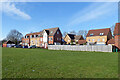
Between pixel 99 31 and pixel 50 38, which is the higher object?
pixel 99 31

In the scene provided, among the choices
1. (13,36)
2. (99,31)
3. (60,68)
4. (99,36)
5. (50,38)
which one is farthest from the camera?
(13,36)

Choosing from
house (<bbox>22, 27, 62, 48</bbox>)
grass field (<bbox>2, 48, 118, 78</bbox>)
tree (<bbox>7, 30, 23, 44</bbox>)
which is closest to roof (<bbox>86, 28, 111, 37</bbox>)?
house (<bbox>22, 27, 62, 48</bbox>)

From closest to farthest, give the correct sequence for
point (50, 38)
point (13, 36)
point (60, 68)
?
point (60, 68)
point (50, 38)
point (13, 36)

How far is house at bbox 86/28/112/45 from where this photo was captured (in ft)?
145

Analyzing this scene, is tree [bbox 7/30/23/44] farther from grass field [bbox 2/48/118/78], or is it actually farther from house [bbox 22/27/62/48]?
grass field [bbox 2/48/118/78]

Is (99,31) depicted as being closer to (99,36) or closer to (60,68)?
(99,36)

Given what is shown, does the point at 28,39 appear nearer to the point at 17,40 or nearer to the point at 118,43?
the point at 17,40

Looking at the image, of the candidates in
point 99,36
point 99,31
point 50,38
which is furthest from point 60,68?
point 99,31

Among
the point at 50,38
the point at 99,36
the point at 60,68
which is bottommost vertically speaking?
the point at 60,68

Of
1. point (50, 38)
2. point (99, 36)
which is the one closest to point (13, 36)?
point (50, 38)

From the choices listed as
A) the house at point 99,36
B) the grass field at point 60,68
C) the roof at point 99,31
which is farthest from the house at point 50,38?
the grass field at point 60,68

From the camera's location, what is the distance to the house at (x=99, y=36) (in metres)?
44.3

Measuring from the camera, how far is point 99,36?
45844mm

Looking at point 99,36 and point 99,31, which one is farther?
point 99,31
